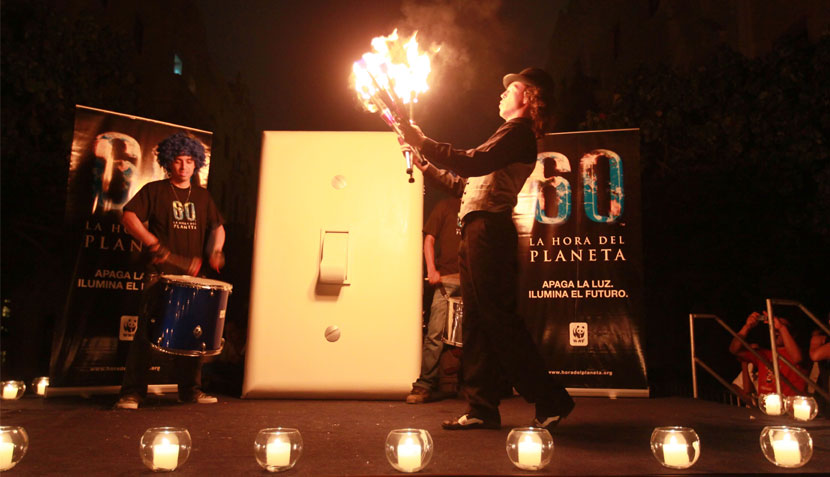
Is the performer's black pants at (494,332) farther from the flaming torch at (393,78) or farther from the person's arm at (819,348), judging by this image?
the person's arm at (819,348)

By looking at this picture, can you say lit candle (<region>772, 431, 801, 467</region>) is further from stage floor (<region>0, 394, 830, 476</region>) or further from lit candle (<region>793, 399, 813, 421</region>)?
lit candle (<region>793, 399, 813, 421</region>)

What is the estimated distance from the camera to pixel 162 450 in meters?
2.40

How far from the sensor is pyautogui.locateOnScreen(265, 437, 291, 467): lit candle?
93.9 inches

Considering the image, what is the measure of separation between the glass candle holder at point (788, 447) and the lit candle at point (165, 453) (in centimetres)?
233

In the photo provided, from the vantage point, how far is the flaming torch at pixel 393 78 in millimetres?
3775

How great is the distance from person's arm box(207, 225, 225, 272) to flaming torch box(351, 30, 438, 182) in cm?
152

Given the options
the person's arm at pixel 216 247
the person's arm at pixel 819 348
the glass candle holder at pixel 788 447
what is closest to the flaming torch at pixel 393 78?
the person's arm at pixel 216 247

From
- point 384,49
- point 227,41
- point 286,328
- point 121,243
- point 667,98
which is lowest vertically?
point 286,328

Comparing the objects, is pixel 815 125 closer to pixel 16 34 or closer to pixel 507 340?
pixel 507 340

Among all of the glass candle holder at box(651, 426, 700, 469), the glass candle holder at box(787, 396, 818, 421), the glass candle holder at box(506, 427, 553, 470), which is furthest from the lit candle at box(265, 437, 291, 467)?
the glass candle holder at box(787, 396, 818, 421)

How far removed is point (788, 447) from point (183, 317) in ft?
10.8

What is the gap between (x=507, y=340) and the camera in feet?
10.9

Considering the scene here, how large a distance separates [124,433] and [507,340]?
201 cm

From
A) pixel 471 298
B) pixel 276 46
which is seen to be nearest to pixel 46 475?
pixel 471 298
